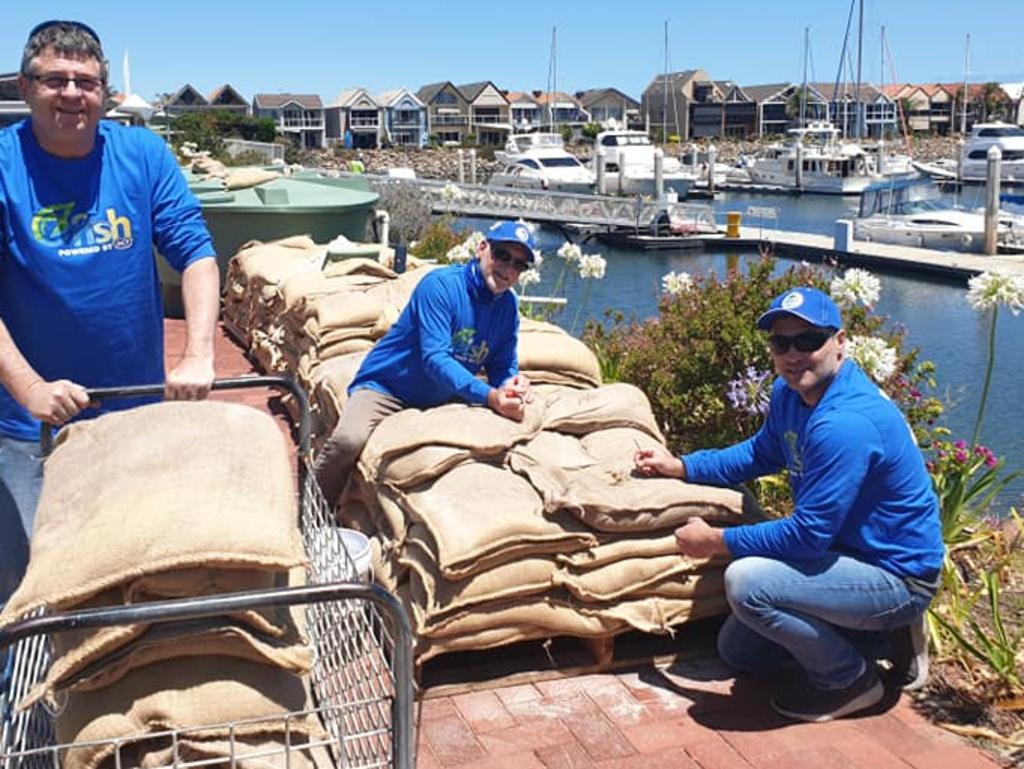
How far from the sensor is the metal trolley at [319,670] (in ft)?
6.22

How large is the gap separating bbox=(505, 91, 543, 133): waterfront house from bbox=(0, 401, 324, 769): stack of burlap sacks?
105362 mm

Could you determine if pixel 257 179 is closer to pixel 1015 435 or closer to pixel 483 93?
pixel 1015 435

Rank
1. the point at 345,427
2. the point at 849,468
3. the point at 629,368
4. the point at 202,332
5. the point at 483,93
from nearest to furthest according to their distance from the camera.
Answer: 1. the point at 202,332
2. the point at 849,468
3. the point at 345,427
4. the point at 629,368
5. the point at 483,93

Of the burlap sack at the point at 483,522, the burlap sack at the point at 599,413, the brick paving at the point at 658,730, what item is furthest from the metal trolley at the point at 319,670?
the burlap sack at the point at 599,413

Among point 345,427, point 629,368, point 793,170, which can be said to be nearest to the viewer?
point 345,427

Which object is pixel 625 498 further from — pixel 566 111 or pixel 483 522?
pixel 566 111

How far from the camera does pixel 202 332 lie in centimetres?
298

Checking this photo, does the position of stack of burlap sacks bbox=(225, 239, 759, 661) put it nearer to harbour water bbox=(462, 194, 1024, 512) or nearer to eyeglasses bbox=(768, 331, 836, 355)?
eyeglasses bbox=(768, 331, 836, 355)

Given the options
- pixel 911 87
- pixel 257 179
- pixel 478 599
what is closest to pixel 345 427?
pixel 478 599

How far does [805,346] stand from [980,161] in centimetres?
5946

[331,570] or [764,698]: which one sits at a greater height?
[331,570]

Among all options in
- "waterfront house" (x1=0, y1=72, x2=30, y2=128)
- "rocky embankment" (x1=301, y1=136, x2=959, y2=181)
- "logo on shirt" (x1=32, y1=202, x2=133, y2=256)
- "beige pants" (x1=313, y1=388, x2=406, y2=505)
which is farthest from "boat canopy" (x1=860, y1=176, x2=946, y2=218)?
"rocky embankment" (x1=301, y1=136, x2=959, y2=181)

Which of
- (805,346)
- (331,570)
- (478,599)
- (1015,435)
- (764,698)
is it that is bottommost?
(1015,435)

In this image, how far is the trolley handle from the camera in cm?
295
